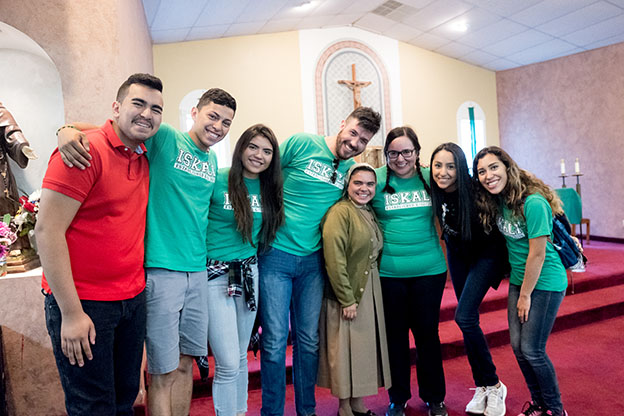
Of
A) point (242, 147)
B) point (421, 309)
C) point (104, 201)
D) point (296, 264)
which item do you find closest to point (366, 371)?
point (421, 309)

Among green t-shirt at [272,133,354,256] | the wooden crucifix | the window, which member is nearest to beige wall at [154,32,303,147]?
the wooden crucifix

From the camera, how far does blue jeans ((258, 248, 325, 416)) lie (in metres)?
2.16

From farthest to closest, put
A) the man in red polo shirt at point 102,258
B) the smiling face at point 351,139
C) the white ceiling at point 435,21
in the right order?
the white ceiling at point 435,21 → the smiling face at point 351,139 → the man in red polo shirt at point 102,258

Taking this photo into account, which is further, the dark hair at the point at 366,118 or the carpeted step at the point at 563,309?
the carpeted step at the point at 563,309

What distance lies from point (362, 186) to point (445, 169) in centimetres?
43

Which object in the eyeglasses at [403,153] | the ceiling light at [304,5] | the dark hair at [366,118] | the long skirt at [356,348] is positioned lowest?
the long skirt at [356,348]

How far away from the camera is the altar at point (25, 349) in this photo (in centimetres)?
247

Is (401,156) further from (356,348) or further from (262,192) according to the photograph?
(356,348)

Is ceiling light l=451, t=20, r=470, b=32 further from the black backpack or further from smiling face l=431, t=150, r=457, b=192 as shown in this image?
the black backpack

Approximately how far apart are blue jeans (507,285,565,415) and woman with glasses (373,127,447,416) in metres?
0.37

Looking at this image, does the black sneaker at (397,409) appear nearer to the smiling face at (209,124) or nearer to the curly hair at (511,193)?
the curly hair at (511,193)

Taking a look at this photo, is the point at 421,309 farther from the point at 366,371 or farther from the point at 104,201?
the point at 104,201

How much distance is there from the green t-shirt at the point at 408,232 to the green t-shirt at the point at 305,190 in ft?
1.04

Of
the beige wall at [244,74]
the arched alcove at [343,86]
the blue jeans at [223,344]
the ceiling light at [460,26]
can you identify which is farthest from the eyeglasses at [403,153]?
the ceiling light at [460,26]
